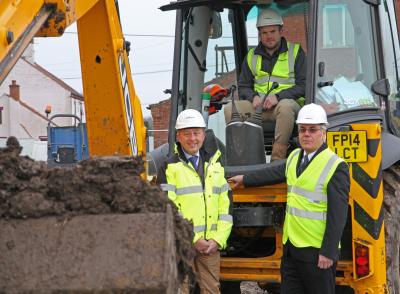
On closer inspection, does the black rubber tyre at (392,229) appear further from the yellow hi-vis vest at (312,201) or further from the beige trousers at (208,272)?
the beige trousers at (208,272)

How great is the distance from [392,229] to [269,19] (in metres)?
2.00

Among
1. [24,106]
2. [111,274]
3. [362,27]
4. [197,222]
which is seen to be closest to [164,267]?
[111,274]

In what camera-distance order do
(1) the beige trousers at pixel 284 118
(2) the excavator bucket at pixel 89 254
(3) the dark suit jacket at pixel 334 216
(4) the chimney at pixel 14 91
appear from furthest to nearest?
1. (4) the chimney at pixel 14 91
2. (1) the beige trousers at pixel 284 118
3. (3) the dark suit jacket at pixel 334 216
4. (2) the excavator bucket at pixel 89 254

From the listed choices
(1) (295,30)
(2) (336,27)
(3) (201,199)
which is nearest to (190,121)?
(3) (201,199)

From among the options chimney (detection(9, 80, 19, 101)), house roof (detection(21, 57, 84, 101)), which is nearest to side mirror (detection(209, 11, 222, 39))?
chimney (detection(9, 80, 19, 101))

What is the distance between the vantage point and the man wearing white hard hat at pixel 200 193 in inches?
216

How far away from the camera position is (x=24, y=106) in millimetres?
51219

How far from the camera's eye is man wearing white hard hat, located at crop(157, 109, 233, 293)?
5.48 meters

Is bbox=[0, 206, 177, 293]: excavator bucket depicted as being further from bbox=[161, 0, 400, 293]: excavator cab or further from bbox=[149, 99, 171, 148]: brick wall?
bbox=[149, 99, 171, 148]: brick wall

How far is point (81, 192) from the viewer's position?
11.7 ft

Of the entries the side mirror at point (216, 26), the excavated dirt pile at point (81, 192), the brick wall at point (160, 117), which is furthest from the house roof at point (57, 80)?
the excavated dirt pile at point (81, 192)

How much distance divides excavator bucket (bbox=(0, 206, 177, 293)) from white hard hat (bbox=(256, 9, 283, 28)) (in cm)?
350

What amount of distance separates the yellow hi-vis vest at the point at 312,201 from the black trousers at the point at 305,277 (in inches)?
6.0

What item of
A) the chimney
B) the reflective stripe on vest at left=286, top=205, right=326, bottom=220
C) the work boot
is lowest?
the reflective stripe on vest at left=286, top=205, right=326, bottom=220
